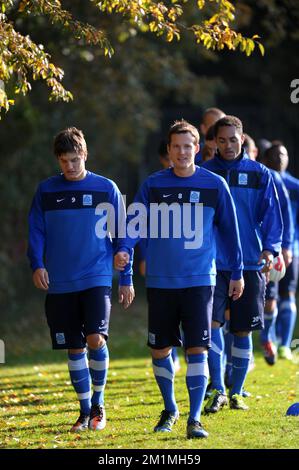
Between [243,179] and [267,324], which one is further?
[267,324]

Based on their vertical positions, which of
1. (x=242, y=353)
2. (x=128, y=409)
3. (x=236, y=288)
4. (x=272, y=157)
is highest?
(x=272, y=157)

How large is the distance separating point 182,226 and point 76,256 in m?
0.83

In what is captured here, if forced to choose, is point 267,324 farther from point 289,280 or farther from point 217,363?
point 217,363

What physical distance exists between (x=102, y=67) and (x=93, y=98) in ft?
2.06

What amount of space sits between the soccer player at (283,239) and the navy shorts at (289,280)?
3.62ft

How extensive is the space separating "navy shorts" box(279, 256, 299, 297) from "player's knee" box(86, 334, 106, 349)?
16.5 ft

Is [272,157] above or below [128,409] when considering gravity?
above

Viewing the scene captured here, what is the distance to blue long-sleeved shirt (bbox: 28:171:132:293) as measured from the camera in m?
7.68

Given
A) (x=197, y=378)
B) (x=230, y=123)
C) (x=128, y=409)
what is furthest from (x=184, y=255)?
(x=128, y=409)

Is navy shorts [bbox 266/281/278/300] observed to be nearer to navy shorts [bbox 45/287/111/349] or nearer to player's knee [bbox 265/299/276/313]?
player's knee [bbox 265/299/276/313]

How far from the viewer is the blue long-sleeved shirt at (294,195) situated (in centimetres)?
1174

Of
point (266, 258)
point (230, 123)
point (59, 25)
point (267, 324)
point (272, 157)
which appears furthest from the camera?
point (267, 324)

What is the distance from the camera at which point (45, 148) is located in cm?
2020

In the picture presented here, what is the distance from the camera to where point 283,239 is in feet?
35.4
